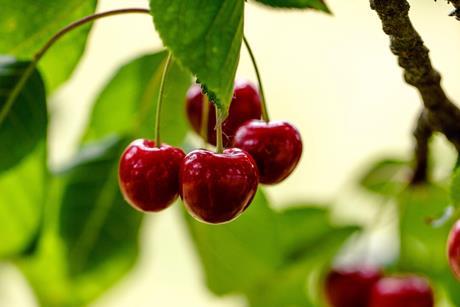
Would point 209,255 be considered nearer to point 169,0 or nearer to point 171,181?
point 171,181

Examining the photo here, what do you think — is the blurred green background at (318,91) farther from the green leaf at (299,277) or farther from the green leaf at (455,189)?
the green leaf at (455,189)

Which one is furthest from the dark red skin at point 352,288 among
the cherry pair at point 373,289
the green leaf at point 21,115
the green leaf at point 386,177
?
the green leaf at point 21,115

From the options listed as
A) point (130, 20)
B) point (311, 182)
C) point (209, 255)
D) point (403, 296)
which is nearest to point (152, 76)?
point (209, 255)

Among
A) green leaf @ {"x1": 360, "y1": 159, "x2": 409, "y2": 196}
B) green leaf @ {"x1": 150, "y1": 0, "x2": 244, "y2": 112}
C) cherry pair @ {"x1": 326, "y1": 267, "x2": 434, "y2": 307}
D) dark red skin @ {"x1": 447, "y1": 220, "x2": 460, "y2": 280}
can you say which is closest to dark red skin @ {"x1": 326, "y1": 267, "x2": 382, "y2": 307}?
cherry pair @ {"x1": 326, "y1": 267, "x2": 434, "y2": 307}

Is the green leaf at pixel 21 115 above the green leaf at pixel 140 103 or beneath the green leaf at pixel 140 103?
above

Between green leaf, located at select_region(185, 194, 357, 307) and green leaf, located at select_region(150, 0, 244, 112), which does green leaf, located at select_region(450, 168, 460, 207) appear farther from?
green leaf, located at select_region(185, 194, 357, 307)

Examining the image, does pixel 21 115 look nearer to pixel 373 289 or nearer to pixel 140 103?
pixel 140 103
